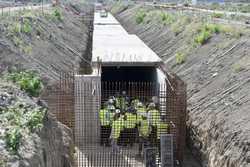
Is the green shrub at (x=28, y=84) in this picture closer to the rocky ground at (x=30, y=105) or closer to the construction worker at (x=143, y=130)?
the rocky ground at (x=30, y=105)

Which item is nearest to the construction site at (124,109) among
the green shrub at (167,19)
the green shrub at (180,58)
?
the green shrub at (180,58)

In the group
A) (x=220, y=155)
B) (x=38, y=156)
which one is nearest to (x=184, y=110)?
(x=220, y=155)

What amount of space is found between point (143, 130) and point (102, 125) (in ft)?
6.92

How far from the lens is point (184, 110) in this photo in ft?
59.6

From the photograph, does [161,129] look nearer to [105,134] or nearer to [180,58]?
[105,134]

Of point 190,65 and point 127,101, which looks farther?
point 190,65

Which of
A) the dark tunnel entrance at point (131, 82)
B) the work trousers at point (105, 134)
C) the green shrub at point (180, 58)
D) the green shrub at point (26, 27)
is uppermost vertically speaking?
the green shrub at point (26, 27)

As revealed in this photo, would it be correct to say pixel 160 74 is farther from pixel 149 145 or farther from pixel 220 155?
pixel 220 155

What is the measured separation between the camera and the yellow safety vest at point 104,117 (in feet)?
59.2

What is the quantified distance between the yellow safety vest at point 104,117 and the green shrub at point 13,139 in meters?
7.82

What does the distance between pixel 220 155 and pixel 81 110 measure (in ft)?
20.0

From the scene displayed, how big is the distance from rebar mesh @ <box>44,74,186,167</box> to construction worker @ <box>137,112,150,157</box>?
0.03 m

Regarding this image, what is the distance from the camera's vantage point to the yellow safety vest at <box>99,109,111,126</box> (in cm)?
1805

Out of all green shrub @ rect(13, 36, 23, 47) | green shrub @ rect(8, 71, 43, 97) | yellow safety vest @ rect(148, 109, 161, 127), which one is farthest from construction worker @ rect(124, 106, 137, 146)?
green shrub @ rect(13, 36, 23, 47)
